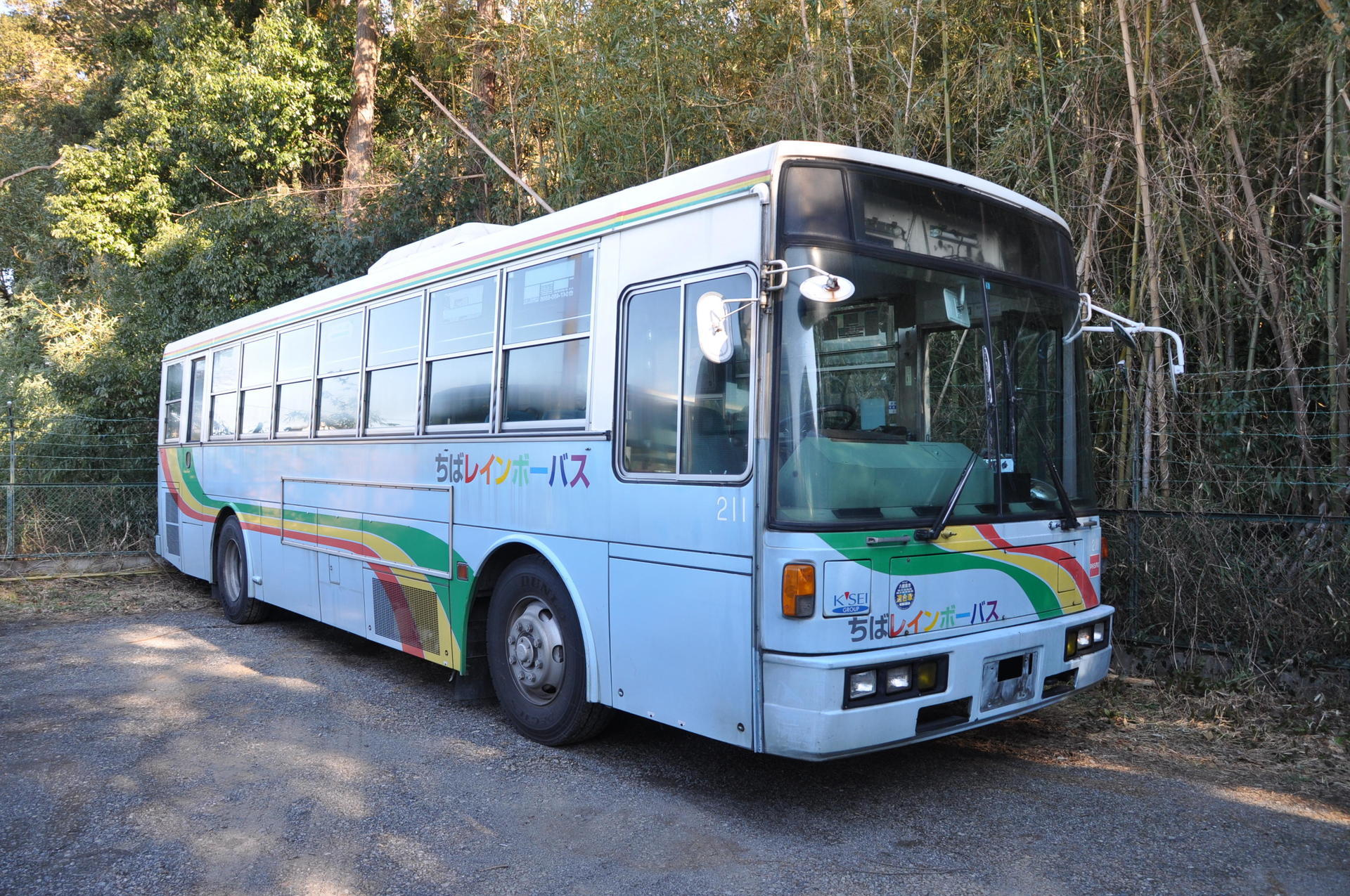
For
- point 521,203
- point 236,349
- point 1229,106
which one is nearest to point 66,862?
point 236,349

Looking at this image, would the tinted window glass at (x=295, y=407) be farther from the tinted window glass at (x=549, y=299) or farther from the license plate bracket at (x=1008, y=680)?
the license plate bracket at (x=1008, y=680)

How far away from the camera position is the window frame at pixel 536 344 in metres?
5.27

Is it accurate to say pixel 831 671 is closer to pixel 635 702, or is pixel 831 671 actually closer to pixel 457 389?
pixel 635 702

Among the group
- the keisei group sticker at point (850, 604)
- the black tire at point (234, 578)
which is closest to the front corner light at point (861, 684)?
the keisei group sticker at point (850, 604)

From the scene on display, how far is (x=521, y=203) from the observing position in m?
14.3

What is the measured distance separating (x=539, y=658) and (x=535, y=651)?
5 cm

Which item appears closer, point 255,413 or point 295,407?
point 295,407

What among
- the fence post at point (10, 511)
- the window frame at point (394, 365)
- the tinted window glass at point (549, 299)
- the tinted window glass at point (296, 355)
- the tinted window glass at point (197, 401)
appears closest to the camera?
the tinted window glass at point (549, 299)

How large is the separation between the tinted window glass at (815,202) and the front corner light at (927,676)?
183 centimetres

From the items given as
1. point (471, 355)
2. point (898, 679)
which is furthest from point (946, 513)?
point (471, 355)

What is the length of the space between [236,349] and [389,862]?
7046mm

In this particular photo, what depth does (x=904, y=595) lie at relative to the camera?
14.2ft

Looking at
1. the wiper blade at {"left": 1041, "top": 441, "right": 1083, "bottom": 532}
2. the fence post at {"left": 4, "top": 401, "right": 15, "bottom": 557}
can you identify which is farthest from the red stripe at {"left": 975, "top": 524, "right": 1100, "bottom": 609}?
the fence post at {"left": 4, "top": 401, "right": 15, "bottom": 557}

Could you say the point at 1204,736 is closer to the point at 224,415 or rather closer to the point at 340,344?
the point at 340,344
